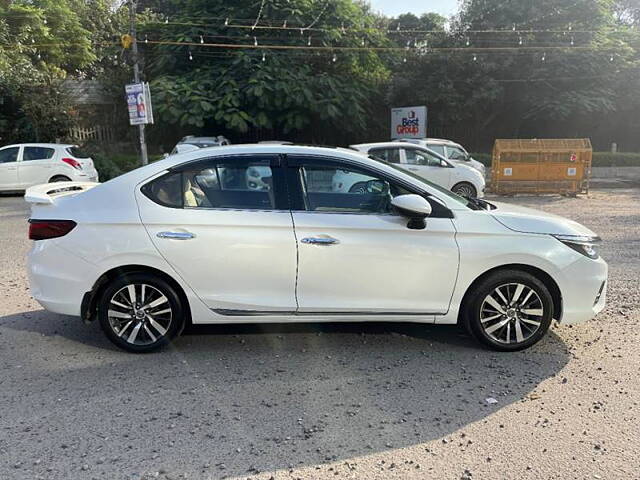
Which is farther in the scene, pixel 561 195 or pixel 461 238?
pixel 561 195

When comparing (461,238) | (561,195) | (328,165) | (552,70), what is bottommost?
(561,195)

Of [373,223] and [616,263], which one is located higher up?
[373,223]

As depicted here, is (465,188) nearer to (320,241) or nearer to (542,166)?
(542,166)

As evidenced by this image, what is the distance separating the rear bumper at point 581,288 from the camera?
398cm

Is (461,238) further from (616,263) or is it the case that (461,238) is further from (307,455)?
(616,263)

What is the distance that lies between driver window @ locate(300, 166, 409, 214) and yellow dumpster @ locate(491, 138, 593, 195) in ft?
38.2

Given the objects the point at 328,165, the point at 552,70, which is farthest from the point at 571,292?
the point at 552,70

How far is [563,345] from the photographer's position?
4.25m

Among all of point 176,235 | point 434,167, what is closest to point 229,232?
point 176,235

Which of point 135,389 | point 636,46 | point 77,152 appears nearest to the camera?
point 135,389

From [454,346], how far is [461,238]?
94 cm

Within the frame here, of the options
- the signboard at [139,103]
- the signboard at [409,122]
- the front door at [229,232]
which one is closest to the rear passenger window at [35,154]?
the signboard at [139,103]

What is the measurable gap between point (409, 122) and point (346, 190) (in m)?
18.6

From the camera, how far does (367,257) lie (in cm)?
391
